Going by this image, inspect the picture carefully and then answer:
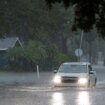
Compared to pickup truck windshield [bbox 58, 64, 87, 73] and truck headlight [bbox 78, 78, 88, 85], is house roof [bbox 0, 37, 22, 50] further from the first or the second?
truck headlight [bbox 78, 78, 88, 85]

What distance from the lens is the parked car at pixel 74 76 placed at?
1303 inches

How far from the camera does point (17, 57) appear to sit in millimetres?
72688

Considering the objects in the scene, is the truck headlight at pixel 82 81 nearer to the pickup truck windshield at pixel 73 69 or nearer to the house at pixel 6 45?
Answer: the pickup truck windshield at pixel 73 69

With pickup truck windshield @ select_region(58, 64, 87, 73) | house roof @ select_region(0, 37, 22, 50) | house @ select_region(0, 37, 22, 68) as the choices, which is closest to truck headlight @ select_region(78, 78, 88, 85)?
pickup truck windshield @ select_region(58, 64, 87, 73)

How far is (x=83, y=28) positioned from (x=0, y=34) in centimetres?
3283

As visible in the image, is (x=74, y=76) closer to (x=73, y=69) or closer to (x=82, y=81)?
(x=82, y=81)

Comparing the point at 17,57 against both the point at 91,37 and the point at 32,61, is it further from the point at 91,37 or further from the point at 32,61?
the point at 91,37

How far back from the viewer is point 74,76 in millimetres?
33094

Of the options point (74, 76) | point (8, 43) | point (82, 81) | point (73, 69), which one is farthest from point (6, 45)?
point (74, 76)

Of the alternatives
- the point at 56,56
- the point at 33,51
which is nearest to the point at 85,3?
the point at 33,51

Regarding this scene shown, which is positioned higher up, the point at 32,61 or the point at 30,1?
the point at 30,1

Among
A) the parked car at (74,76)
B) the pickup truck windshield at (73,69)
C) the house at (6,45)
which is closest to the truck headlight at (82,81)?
the parked car at (74,76)

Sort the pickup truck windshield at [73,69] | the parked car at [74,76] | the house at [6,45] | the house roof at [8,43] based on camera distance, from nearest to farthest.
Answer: the parked car at [74,76] → the pickup truck windshield at [73,69] → the house at [6,45] → the house roof at [8,43]

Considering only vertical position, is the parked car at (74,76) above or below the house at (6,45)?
below
